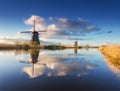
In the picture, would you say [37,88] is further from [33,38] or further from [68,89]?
[33,38]

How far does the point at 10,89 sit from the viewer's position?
1095 centimetres

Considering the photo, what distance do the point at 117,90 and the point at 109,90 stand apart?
1.38 ft

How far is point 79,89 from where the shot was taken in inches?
448

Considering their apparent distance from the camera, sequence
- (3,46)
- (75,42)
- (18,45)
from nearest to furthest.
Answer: (3,46)
(18,45)
(75,42)

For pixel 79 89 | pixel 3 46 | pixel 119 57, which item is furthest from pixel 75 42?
pixel 79 89

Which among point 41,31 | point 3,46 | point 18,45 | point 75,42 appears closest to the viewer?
point 3,46

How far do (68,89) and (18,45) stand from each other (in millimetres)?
84497

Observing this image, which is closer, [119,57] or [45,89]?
[45,89]

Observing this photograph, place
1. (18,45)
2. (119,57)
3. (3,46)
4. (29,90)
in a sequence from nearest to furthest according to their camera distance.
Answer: (29,90) < (119,57) < (3,46) < (18,45)

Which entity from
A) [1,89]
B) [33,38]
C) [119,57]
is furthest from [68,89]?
[33,38]

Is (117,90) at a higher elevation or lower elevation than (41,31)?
lower

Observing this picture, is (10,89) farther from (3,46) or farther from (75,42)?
(75,42)

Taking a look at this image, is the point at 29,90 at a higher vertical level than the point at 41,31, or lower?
lower

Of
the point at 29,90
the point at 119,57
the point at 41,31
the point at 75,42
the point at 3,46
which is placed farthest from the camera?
the point at 75,42
